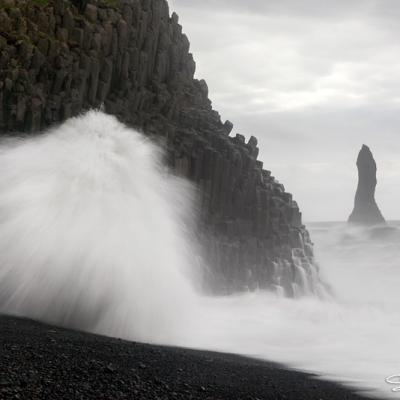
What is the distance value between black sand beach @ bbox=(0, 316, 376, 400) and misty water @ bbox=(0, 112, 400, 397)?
2810 millimetres

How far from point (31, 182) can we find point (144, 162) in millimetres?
7033

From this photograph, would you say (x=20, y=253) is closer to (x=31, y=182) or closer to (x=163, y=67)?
(x=31, y=182)

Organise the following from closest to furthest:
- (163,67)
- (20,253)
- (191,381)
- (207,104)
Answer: (191,381) < (20,253) < (163,67) < (207,104)

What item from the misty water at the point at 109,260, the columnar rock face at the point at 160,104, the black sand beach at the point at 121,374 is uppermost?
the columnar rock face at the point at 160,104

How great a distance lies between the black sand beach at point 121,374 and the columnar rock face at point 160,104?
2908 cm

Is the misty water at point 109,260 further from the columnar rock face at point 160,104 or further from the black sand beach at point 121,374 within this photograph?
the columnar rock face at point 160,104

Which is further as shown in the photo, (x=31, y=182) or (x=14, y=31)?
(x=14, y=31)

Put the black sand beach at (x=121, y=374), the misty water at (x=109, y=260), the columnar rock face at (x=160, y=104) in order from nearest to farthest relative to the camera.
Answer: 1. the black sand beach at (x=121, y=374)
2. the misty water at (x=109, y=260)
3. the columnar rock face at (x=160, y=104)

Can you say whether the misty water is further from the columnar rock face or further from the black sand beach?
the columnar rock face

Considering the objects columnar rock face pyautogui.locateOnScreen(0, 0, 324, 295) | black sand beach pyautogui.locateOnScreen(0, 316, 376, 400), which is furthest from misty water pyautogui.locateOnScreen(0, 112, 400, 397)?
columnar rock face pyautogui.locateOnScreen(0, 0, 324, 295)

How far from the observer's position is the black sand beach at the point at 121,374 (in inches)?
479

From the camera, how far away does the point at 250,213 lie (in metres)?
56.8

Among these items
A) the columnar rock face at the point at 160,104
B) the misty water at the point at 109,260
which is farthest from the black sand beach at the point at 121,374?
A: the columnar rock face at the point at 160,104

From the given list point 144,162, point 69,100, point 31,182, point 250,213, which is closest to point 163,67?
point 69,100
